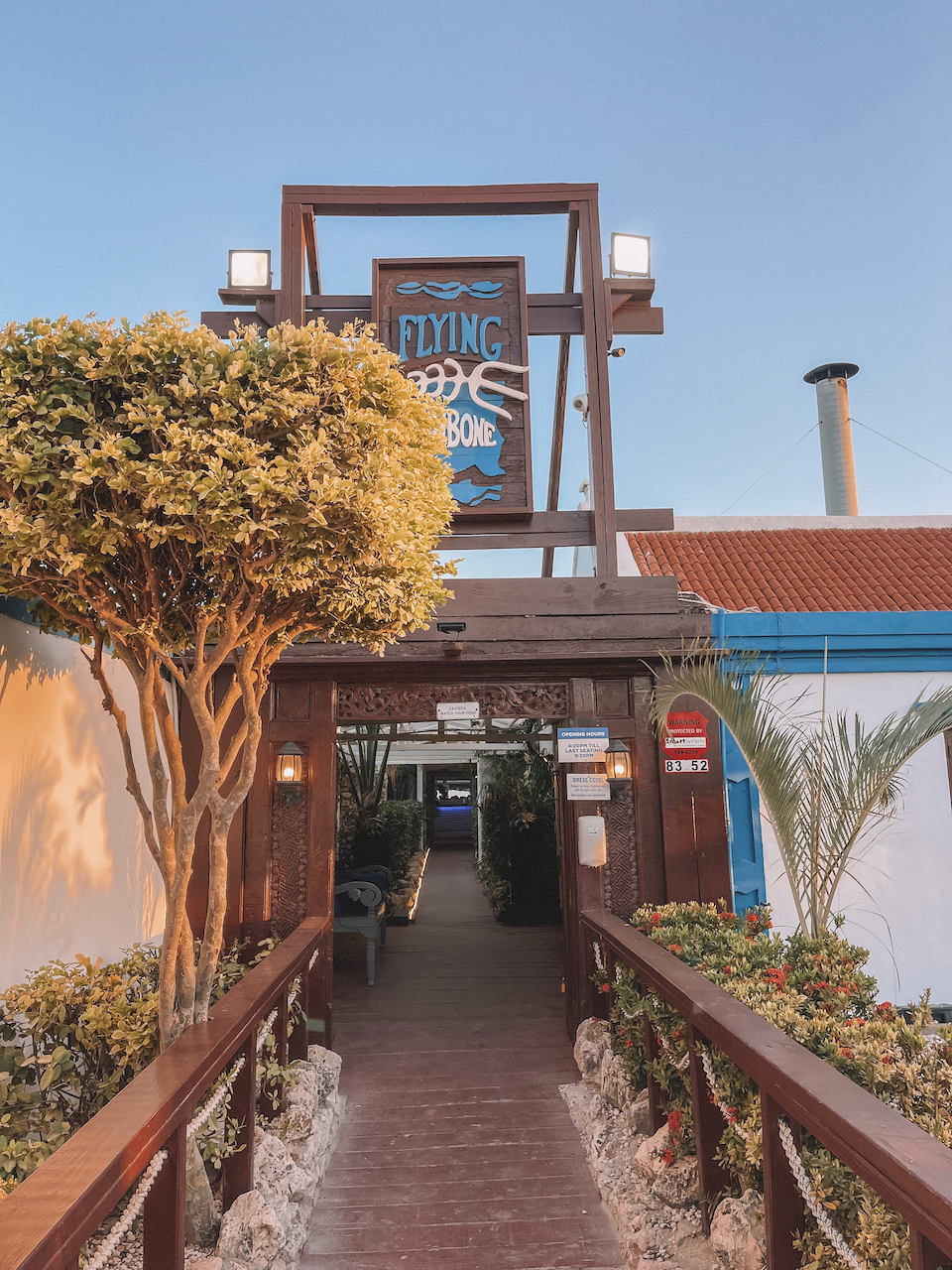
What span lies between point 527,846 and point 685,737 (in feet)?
14.1

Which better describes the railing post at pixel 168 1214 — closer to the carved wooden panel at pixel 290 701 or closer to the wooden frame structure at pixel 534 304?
the carved wooden panel at pixel 290 701

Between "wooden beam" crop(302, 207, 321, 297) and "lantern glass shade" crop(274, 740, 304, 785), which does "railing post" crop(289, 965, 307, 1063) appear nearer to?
"lantern glass shade" crop(274, 740, 304, 785)

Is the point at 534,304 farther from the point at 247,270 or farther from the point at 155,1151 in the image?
the point at 155,1151

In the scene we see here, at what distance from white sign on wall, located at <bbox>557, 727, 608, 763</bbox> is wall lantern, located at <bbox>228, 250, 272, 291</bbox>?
3.85m

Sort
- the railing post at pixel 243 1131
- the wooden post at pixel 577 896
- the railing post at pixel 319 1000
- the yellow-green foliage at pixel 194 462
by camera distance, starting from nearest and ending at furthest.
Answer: the yellow-green foliage at pixel 194 462
the railing post at pixel 243 1131
the railing post at pixel 319 1000
the wooden post at pixel 577 896

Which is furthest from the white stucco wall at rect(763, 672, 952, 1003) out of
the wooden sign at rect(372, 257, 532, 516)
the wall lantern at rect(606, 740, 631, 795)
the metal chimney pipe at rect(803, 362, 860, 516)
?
the metal chimney pipe at rect(803, 362, 860, 516)

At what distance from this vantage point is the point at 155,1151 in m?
2.01

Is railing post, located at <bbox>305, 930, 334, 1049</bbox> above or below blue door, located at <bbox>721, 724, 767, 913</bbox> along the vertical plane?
below

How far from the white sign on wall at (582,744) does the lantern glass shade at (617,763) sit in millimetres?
87

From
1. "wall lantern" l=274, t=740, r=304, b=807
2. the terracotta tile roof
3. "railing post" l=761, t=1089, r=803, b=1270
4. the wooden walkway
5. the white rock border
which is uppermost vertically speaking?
the terracotta tile roof

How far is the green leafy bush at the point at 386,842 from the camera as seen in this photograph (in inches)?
371

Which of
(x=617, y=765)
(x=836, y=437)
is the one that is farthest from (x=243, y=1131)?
(x=836, y=437)

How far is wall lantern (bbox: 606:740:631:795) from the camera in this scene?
212 inches

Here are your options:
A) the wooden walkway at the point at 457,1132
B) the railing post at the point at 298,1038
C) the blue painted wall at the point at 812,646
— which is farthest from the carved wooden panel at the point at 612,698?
the railing post at the point at 298,1038
